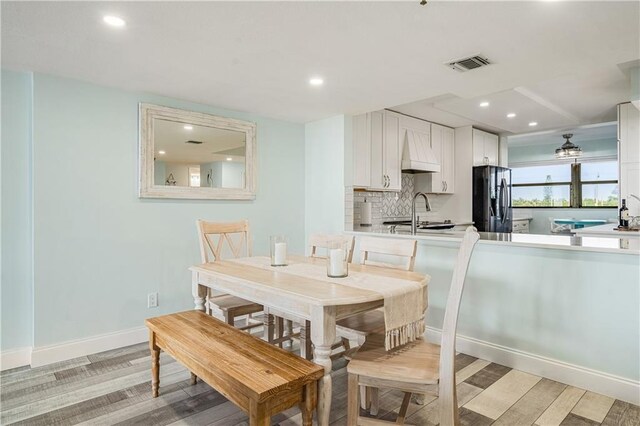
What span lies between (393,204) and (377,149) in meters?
1.08

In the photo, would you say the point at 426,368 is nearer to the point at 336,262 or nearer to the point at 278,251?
the point at 336,262

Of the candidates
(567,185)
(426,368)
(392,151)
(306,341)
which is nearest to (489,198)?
(392,151)

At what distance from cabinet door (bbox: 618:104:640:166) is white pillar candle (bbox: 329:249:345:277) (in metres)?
3.85

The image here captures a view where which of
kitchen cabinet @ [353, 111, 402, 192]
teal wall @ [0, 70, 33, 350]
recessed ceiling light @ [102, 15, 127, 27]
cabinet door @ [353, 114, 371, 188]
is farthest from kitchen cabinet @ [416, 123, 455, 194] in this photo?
teal wall @ [0, 70, 33, 350]

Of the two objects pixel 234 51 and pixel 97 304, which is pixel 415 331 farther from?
pixel 97 304

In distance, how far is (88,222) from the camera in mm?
2986

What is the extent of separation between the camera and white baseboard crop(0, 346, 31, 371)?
8.93 feet

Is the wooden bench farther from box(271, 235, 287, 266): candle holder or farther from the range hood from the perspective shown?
the range hood

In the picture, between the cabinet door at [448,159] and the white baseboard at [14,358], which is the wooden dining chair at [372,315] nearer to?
the white baseboard at [14,358]

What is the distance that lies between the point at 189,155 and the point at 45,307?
5.53 ft

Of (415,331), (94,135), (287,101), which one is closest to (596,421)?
(415,331)

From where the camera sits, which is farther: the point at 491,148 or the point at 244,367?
the point at 491,148

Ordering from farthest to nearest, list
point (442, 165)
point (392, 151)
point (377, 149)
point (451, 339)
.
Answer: point (442, 165)
point (392, 151)
point (377, 149)
point (451, 339)

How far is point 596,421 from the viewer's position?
6.57 feet
